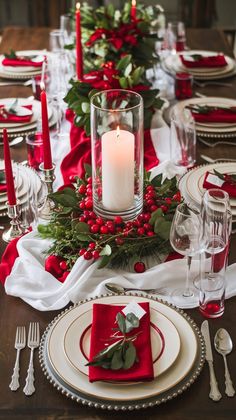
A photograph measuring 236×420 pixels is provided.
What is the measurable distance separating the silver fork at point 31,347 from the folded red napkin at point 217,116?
1104 mm

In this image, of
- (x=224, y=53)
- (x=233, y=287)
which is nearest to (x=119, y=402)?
(x=233, y=287)

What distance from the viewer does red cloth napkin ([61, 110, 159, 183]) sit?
1862 millimetres

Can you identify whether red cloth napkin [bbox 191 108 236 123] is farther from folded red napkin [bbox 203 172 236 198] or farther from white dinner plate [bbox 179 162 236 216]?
folded red napkin [bbox 203 172 236 198]


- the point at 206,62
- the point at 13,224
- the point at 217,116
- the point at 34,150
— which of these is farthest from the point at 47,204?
the point at 206,62

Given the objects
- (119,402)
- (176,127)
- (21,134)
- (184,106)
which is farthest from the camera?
(184,106)

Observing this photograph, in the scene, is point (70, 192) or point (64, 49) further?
point (64, 49)

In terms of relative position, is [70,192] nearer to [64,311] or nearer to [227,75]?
[64,311]

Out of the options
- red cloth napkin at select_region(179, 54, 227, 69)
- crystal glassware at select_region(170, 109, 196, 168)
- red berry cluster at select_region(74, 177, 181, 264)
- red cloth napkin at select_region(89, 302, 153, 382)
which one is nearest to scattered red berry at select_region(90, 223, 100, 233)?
red berry cluster at select_region(74, 177, 181, 264)

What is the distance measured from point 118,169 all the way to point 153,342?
0.42 m

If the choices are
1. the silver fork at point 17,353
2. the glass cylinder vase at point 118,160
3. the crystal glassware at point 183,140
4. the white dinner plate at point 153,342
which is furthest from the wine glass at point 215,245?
the crystal glassware at point 183,140

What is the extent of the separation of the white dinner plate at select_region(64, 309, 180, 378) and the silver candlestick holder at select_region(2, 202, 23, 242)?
0.39 meters

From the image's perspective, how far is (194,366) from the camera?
3.59 feet

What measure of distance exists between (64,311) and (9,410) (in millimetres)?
232

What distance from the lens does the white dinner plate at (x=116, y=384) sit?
3.39ft
